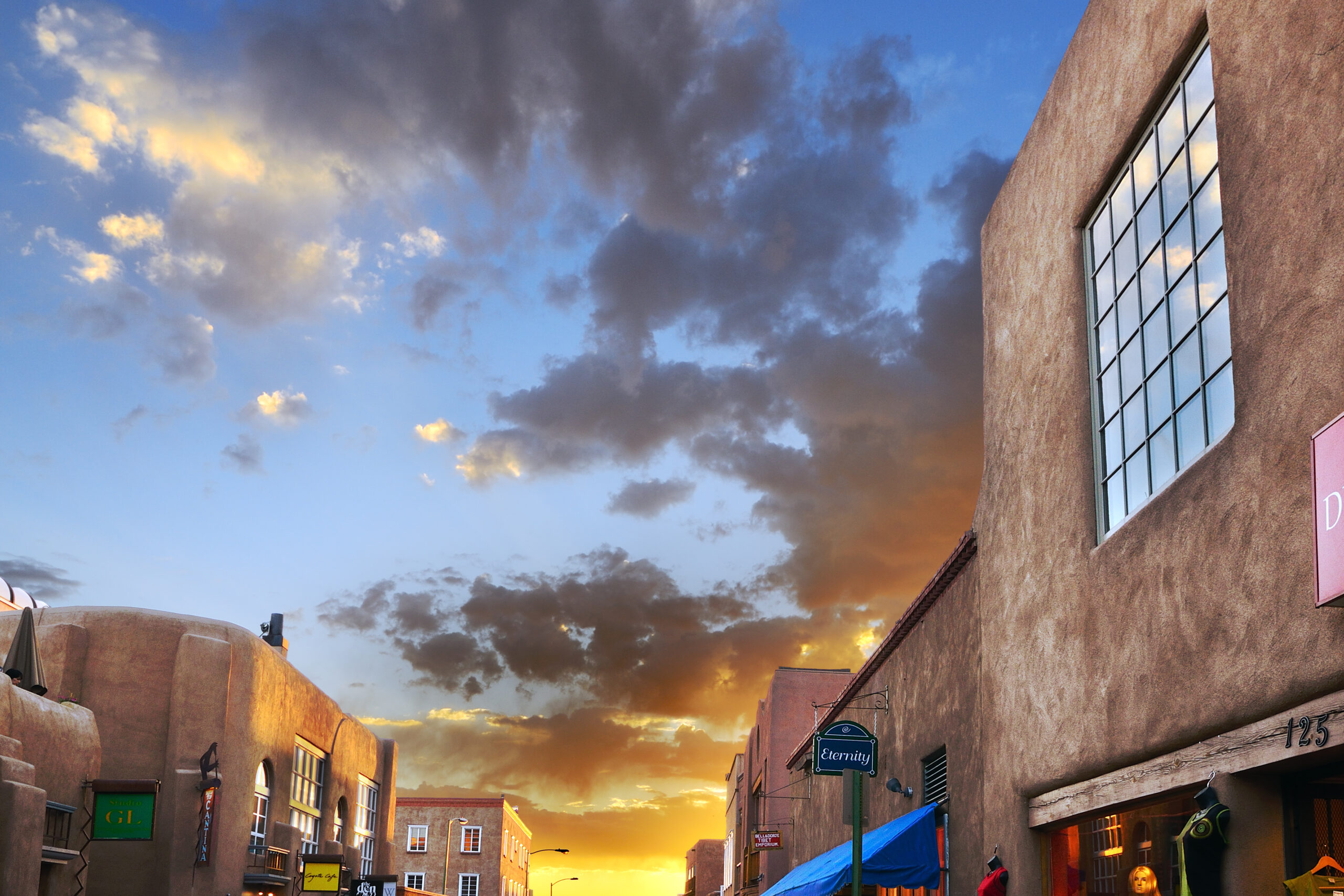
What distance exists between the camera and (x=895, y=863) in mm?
14047

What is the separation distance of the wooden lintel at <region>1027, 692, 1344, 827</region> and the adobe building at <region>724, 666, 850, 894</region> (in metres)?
35.6

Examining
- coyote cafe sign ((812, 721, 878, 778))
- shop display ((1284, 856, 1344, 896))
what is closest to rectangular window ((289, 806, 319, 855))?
coyote cafe sign ((812, 721, 878, 778))

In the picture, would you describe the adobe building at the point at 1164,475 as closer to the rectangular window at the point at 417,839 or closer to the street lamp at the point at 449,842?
the street lamp at the point at 449,842

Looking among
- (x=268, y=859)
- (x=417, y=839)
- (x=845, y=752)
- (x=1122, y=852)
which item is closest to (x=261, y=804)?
(x=268, y=859)

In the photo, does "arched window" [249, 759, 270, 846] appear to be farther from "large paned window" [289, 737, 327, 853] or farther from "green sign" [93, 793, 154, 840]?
"green sign" [93, 793, 154, 840]

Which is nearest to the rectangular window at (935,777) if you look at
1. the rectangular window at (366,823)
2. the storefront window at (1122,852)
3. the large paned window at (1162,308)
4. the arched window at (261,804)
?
the storefront window at (1122,852)

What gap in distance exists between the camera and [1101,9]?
10.7 m

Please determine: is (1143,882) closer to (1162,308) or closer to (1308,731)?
(1308,731)

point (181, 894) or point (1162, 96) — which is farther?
point (181, 894)

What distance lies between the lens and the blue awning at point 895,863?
537 inches

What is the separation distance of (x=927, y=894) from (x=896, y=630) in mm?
3988

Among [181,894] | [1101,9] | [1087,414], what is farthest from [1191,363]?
[181,894]

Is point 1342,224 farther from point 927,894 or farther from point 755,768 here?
point 755,768

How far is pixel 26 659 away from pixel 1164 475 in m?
22.7
